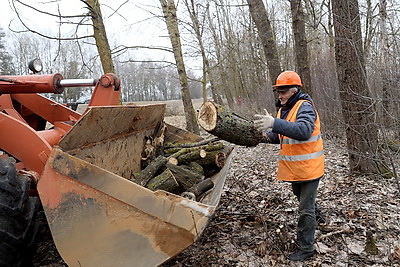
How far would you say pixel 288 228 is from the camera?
380 centimetres

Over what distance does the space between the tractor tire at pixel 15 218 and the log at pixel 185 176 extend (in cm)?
154

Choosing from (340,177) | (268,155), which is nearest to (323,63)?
(268,155)

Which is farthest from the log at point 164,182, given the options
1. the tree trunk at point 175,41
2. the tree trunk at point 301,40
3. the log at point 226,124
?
the tree trunk at point 175,41

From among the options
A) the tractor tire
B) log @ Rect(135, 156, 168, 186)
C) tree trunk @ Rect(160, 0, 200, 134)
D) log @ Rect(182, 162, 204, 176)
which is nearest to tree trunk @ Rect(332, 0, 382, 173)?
log @ Rect(182, 162, 204, 176)

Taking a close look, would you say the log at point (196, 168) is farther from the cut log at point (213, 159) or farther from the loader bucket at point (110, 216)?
the loader bucket at point (110, 216)

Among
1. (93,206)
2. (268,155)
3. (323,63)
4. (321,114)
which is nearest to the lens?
(93,206)

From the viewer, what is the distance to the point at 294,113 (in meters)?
3.22

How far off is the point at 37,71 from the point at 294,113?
281 cm

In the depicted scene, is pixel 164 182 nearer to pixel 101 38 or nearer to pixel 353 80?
pixel 353 80

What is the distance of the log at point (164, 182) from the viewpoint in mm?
3451

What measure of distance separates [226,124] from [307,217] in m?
1.27

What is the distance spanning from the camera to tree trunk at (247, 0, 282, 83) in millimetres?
7020

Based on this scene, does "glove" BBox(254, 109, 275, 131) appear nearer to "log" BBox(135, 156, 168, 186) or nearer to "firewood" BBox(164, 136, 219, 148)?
"log" BBox(135, 156, 168, 186)

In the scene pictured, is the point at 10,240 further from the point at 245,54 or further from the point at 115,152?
the point at 245,54
